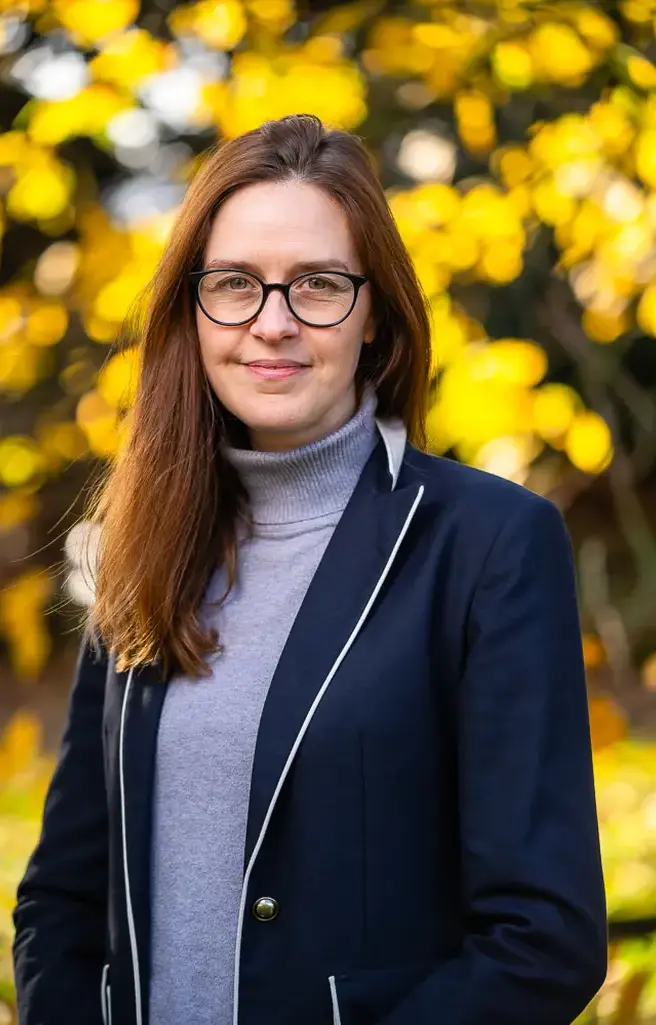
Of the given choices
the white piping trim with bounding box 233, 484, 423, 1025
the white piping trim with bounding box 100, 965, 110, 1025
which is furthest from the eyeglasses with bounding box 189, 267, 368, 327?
the white piping trim with bounding box 100, 965, 110, 1025

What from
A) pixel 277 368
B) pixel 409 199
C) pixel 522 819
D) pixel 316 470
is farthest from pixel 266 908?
pixel 409 199

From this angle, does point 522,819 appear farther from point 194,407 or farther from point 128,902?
point 194,407

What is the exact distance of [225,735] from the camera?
1.73 metres

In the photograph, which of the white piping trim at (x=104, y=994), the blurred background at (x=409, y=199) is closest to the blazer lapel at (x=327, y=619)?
the white piping trim at (x=104, y=994)

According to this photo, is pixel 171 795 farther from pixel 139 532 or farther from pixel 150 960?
pixel 139 532

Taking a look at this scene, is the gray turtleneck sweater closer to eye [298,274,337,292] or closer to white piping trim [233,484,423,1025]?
white piping trim [233,484,423,1025]

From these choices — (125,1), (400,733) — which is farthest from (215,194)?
(125,1)

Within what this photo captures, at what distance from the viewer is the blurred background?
9.94 feet

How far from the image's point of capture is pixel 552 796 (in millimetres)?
1529

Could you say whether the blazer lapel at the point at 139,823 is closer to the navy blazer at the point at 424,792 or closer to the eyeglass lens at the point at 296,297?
the navy blazer at the point at 424,792

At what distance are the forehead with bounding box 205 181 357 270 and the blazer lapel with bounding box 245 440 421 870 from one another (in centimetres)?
34

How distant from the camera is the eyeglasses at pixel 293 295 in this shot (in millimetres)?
1777

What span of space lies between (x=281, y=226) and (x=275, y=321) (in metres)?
0.14

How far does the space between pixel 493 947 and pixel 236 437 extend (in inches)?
36.6
